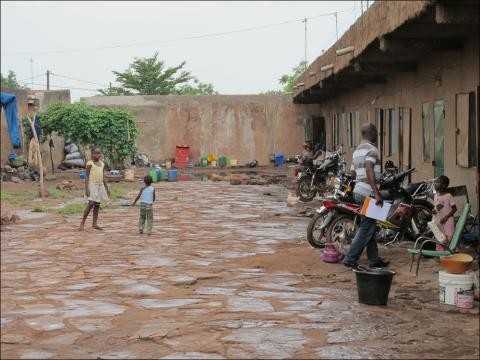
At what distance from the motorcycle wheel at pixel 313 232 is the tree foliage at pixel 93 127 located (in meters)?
14.7

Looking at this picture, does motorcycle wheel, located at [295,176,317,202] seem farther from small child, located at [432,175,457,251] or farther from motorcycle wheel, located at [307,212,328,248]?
small child, located at [432,175,457,251]

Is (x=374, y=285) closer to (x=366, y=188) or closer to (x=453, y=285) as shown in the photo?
(x=453, y=285)

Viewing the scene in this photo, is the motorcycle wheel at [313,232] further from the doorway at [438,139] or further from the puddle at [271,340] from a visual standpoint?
the puddle at [271,340]

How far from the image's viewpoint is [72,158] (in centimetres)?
2855

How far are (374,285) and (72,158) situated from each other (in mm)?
23773

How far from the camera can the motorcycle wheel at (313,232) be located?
9695 mm

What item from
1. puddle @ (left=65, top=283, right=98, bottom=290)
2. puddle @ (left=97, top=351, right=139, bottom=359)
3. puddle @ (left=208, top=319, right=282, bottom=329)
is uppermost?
puddle @ (left=65, top=283, right=98, bottom=290)

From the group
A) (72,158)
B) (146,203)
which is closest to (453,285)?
(146,203)

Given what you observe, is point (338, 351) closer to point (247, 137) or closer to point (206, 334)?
point (206, 334)

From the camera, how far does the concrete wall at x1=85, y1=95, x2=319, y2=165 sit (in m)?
31.8

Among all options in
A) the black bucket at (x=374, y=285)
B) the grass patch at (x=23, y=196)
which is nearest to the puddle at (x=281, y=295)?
the black bucket at (x=374, y=285)

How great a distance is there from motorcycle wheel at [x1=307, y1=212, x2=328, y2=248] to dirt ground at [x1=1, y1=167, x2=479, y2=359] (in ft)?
0.77

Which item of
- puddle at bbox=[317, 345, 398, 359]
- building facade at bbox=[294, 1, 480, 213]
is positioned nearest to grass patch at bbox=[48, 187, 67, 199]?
building facade at bbox=[294, 1, 480, 213]

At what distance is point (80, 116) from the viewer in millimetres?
22953
